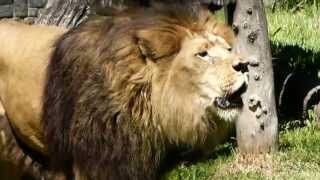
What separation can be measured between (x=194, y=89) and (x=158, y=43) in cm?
26

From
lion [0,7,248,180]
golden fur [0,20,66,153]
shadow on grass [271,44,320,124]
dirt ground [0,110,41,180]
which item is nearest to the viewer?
lion [0,7,248,180]

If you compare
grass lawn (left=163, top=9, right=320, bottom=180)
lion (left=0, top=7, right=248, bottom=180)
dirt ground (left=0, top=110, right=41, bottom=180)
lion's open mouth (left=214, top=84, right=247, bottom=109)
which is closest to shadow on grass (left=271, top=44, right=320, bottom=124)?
grass lawn (left=163, top=9, right=320, bottom=180)

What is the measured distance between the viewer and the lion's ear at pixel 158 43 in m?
3.74

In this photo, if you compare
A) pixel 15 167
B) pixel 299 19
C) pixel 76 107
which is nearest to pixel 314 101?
pixel 15 167

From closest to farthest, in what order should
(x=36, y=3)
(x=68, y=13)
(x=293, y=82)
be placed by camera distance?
(x=68, y=13) → (x=293, y=82) → (x=36, y=3)

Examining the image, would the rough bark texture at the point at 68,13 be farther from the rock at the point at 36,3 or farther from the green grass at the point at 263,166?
the rock at the point at 36,3

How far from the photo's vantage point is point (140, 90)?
3.78m

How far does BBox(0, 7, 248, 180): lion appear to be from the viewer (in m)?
3.70

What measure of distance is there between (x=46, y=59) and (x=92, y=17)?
328mm

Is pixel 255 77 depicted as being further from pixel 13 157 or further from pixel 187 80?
pixel 187 80

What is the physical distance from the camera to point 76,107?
12.7 feet

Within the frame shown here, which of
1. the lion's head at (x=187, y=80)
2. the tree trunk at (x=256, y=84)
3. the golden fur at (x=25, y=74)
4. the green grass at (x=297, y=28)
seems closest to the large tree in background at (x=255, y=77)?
the tree trunk at (x=256, y=84)

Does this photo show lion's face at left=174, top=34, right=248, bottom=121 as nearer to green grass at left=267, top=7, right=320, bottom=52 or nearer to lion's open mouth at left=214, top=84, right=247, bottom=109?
lion's open mouth at left=214, top=84, right=247, bottom=109

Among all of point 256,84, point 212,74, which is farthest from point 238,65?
point 256,84
